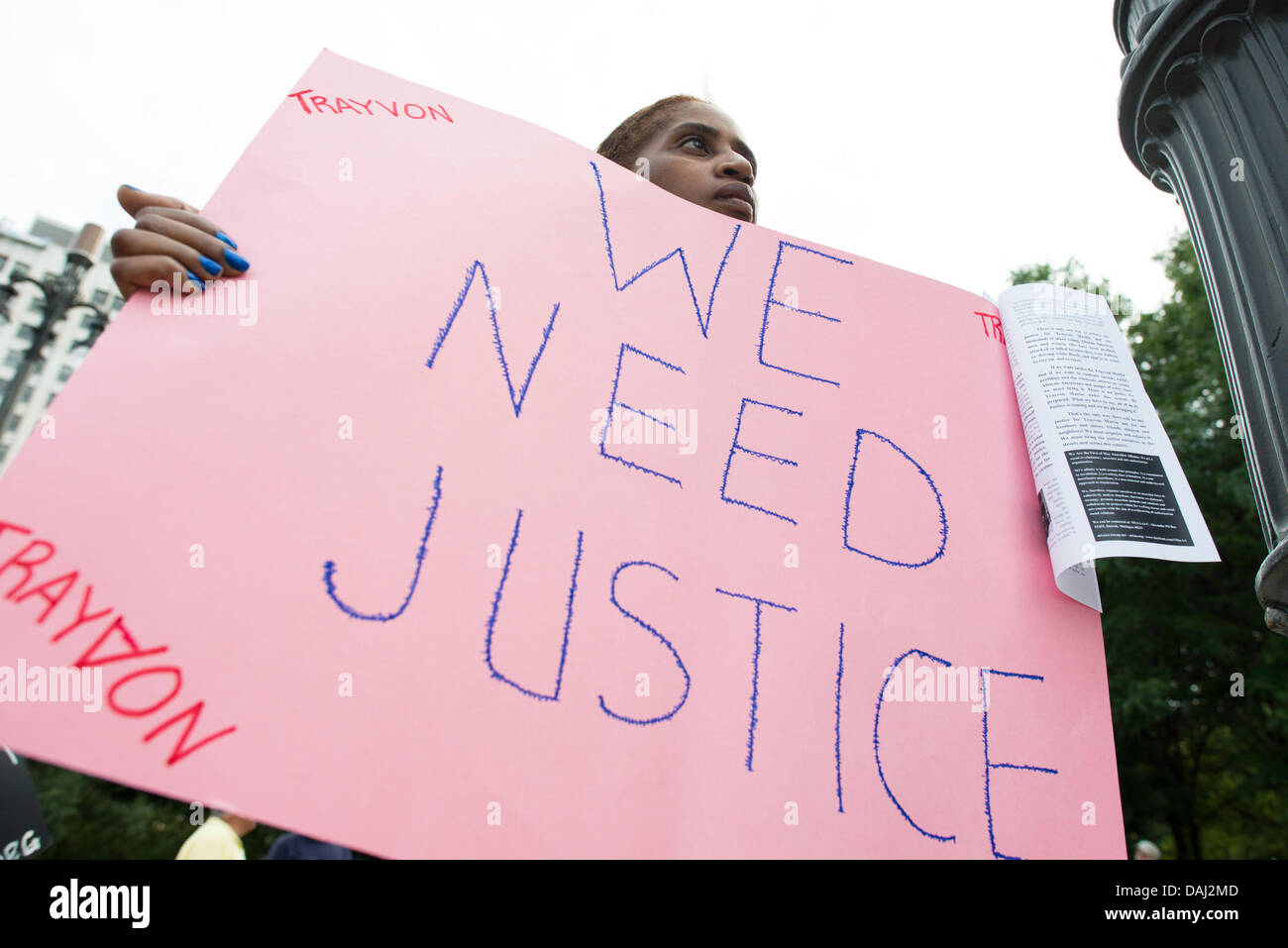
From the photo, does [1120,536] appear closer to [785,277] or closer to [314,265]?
[785,277]

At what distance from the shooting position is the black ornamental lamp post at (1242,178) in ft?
2.96

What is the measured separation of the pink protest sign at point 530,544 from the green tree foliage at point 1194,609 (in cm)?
952

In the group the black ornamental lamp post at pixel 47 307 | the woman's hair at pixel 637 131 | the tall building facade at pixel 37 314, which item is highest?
the tall building facade at pixel 37 314

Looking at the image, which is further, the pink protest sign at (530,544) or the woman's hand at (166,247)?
the woman's hand at (166,247)

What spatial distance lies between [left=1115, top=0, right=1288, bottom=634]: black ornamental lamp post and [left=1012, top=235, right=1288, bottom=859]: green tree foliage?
943 cm

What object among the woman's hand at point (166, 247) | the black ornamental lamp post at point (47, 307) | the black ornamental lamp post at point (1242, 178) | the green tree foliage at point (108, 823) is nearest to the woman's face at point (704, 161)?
the black ornamental lamp post at point (1242, 178)

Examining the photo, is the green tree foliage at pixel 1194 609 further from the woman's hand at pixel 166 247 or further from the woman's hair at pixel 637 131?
the woman's hand at pixel 166 247

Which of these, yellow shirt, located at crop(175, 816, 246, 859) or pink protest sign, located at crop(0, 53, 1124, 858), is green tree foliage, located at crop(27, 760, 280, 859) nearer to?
yellow shirt, located at crop(175, 816, 246, 859)

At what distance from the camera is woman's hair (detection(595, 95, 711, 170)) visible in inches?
82.2

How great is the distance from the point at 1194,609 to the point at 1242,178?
12.0 m

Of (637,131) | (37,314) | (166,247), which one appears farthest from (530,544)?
(37,314)

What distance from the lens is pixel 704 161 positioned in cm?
186

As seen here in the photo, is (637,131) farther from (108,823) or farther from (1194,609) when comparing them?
(108,823)
